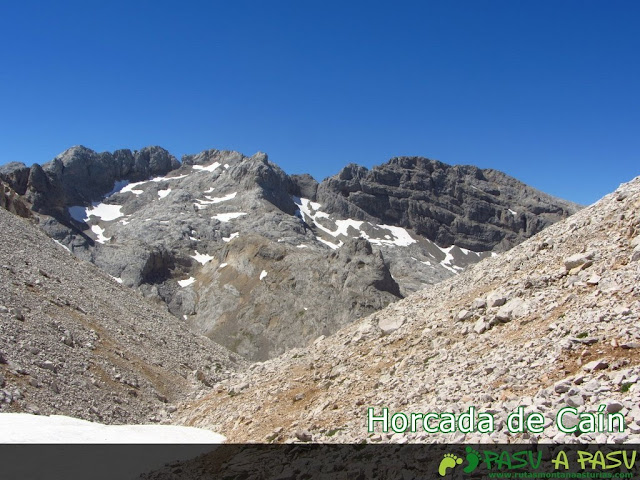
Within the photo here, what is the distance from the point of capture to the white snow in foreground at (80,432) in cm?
2120

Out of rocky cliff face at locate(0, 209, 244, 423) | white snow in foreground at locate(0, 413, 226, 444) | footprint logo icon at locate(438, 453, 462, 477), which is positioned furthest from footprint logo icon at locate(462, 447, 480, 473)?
rocky cliff face at locate(0, 209, 244, 423)

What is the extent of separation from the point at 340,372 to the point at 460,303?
21.4ft

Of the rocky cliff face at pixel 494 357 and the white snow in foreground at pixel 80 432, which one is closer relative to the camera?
the rocky cliff face at pixel 494 357

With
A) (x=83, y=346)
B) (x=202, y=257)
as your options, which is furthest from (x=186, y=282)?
(x=83, y=346)

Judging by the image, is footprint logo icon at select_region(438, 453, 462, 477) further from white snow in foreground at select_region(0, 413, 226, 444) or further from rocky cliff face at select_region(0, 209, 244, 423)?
rocky cliff face at select_region(0, 209, 244, 423)

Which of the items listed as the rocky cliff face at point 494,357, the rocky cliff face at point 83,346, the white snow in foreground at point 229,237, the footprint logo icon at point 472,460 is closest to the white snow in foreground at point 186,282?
the white snow in foreground at point 229,237

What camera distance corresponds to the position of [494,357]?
56.7 feet

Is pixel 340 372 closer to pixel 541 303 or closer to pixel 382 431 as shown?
pixel 382 431

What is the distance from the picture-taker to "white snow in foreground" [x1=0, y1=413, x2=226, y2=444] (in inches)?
835

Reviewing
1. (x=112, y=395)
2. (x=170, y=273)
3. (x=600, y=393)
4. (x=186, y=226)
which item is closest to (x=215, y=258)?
(x=170, y=273)

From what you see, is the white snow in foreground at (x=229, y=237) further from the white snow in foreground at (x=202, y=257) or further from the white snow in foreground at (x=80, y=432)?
the white snow in foreground at (x=80, y=432)

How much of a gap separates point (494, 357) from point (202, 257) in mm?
162777

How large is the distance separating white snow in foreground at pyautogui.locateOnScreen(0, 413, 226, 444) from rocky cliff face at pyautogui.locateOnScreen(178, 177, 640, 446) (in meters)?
1.44

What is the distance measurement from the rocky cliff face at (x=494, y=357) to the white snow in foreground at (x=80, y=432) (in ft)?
4.71
